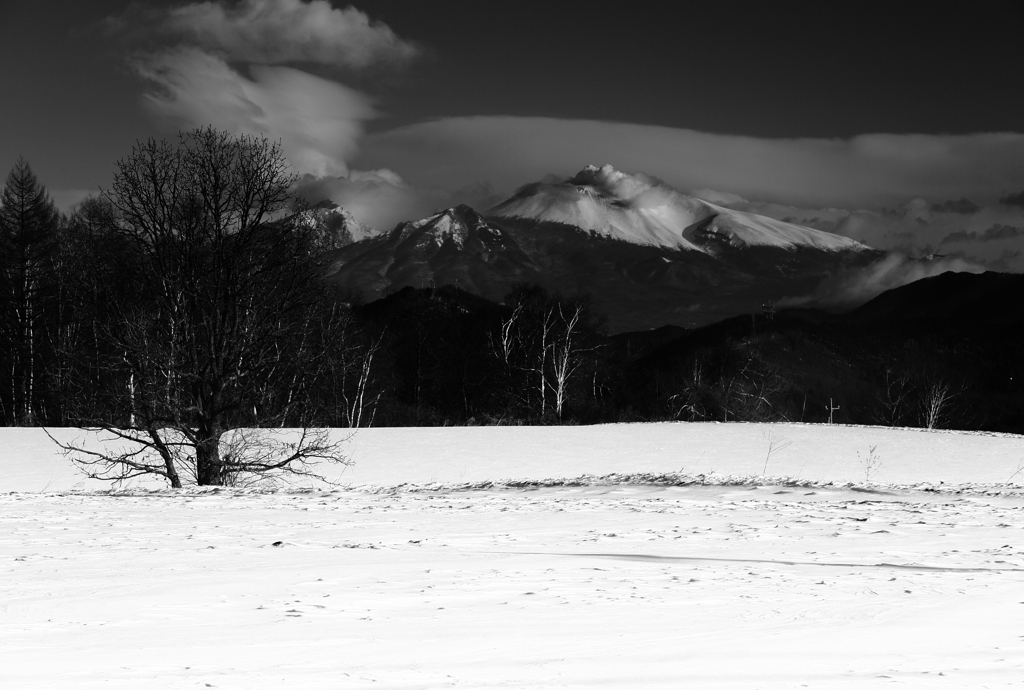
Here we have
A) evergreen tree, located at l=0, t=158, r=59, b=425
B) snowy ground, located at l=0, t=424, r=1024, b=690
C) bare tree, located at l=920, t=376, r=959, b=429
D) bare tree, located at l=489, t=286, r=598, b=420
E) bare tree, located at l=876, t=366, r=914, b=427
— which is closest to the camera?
snowy ground, located at l=0, t=424, r=1024, b=690

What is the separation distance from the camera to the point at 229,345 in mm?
19766

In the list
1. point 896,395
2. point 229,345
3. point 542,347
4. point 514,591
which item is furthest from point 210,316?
point 896,395

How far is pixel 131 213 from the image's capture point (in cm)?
2056

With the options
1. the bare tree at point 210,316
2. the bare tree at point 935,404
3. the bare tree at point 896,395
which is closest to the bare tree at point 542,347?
the bare tree at point 935,404

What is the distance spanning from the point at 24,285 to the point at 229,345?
2526 centimetres

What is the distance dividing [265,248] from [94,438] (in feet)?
63.3

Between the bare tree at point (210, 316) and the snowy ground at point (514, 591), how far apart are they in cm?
294

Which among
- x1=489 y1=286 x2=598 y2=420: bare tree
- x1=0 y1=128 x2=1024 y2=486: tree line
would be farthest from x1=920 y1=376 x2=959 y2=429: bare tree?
x1=489 y1=286 x2=598 y2=420: bare tree

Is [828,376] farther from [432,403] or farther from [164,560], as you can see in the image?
[164,560]

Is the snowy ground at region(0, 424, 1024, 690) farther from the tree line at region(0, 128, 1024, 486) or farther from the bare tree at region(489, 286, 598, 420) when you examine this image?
the bare tree at region(489, 286, 598, 420)

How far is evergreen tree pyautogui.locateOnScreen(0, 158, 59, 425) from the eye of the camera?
39812 mm

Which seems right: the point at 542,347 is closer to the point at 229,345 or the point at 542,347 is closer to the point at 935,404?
the point at 935,404

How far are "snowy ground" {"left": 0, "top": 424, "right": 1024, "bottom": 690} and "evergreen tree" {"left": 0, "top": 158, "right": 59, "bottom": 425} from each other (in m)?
25.6

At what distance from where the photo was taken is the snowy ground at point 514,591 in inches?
241
